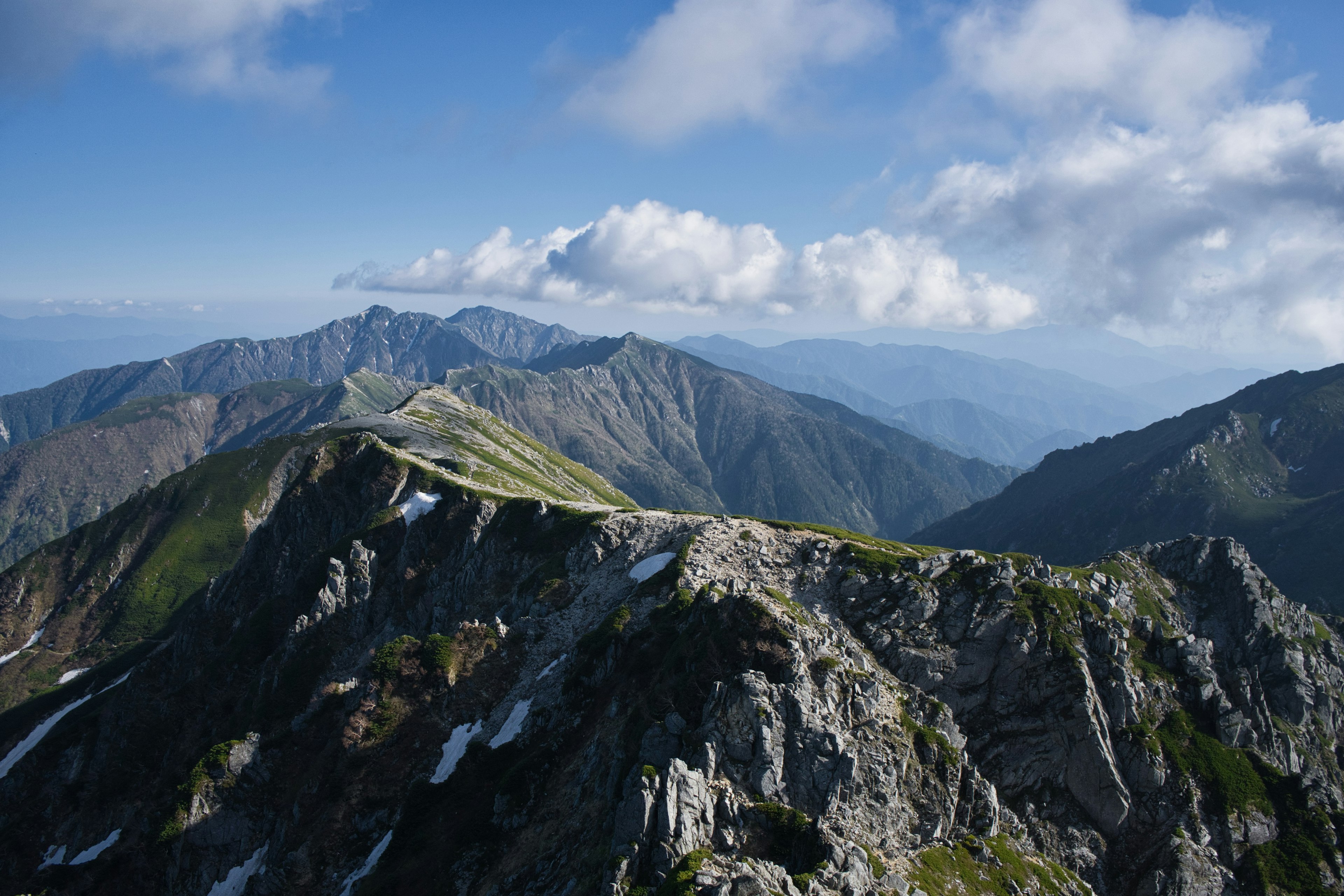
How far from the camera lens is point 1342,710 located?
7138 cm

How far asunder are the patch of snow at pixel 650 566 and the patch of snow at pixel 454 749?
20.0m

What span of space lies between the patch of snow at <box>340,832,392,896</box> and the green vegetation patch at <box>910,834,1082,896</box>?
35.2 meters

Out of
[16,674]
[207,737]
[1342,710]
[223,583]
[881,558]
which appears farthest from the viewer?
[16,674]

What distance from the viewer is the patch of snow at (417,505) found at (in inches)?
4016

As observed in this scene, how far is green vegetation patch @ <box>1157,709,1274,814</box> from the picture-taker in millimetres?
47219

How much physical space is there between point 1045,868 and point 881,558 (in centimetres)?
2559

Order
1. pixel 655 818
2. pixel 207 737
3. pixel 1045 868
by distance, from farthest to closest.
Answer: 1. pixel 207 737
2. pixel 1045 868
3. pixel 655 818

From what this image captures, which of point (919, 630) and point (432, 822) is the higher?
point (919, 630)

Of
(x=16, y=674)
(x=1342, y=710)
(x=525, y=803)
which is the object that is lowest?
(x=16, y=674)

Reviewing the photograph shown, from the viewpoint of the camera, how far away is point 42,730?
4776 inches

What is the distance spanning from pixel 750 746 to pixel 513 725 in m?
23.5

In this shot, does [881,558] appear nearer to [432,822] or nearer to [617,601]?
[617,601]

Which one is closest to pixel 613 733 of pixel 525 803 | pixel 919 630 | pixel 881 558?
pixel 525 803

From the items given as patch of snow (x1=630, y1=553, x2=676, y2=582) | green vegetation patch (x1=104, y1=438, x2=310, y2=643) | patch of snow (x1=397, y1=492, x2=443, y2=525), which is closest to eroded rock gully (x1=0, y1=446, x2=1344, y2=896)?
patch of snow (x1=630, y1=553, x2=676, y2=582)
